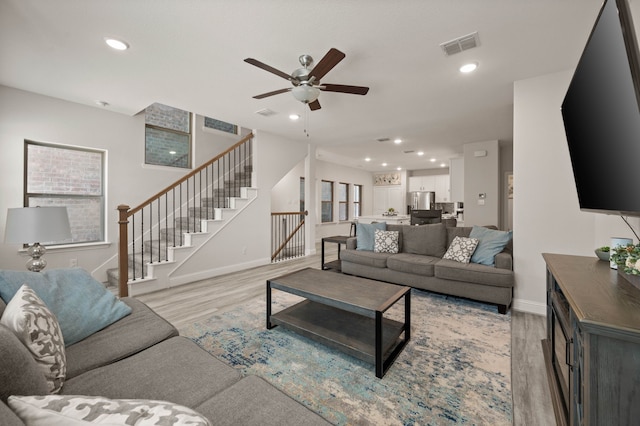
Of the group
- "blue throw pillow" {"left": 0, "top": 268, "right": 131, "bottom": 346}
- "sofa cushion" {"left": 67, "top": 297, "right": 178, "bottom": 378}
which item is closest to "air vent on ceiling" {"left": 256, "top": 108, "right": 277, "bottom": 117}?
"blue throw pillow" {"left": 0, "top": 268, "right": 131, "bottom": 346}

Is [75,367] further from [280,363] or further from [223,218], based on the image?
[223,218]

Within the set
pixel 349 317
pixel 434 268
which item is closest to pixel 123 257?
pixel 349 317

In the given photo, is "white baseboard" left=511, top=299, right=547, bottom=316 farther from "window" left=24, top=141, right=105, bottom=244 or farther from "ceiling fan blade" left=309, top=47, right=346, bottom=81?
"window" left=24, top=141, right=105, bottom=244

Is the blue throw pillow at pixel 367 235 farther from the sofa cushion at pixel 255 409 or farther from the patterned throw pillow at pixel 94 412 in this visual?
the patterned throw pillow at pixel 94 412

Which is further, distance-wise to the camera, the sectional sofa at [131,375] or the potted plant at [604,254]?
the potted plant at [604,254]

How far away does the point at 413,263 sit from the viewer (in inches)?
140

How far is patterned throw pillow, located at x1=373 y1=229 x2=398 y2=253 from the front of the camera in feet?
13.5

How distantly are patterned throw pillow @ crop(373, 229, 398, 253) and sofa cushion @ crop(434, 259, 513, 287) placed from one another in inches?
31.7

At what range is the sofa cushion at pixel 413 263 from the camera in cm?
345

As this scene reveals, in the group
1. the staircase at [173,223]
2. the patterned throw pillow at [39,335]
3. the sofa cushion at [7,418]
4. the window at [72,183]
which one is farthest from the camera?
the staircase at [173,223]

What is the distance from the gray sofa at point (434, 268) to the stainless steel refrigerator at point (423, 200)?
5.54 metres

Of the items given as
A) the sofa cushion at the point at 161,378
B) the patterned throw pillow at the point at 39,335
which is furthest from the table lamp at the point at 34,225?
the sofa cushion at the point at 161,378

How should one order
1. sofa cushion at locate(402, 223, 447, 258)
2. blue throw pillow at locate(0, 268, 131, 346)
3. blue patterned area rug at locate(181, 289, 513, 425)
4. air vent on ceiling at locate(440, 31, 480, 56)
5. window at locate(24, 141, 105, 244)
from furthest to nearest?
sofa cushion at locate(402, 223, 447, 258)
window at locate(24, 141, 105, 244)
air vent on ceiling at locate(440, 31, 480, 56)
blue patterned area rug at locate(181, 289, 513, 425)
blue throw pillow at locate(0, 268, 131, 346)

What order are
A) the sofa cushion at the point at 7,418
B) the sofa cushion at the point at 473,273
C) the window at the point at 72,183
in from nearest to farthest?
the sofa cushion at the point at 7,418 → the sofa cushion at the point at 473,273 → the window at the point at 72,183
